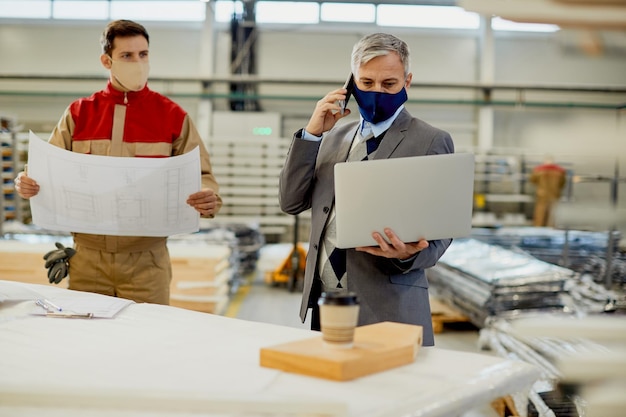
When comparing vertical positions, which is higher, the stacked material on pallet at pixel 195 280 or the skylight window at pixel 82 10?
the skylight window at pixel 82 10

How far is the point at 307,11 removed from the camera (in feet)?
45.3

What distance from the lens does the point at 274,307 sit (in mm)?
7207

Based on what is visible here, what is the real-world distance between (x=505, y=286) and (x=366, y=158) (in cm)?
375

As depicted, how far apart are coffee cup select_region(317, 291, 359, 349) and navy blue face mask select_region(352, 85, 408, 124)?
101 cm

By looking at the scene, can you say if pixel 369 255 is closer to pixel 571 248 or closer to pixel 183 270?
pixel 183 270

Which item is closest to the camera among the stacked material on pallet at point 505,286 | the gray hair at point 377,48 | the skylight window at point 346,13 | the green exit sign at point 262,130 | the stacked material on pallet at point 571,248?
the gray hair at point 377,48

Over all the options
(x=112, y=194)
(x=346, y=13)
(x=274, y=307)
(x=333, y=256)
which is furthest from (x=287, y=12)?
(x=333, y=256)

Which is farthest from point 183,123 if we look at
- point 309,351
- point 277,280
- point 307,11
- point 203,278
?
point 307,11

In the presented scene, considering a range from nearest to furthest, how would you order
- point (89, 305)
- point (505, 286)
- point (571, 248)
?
point (89, 305), point (505, 286), point (571, 248)

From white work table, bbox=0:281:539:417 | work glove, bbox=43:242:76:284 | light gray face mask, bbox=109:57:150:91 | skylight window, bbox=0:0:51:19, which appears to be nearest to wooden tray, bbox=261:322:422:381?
white work table, bbox=0:281:539:417

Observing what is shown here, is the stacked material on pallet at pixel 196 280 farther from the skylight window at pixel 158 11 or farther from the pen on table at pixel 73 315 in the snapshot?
the skylight window at pixel 158 11

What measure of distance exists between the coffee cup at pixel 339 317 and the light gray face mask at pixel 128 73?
1739 millimetres

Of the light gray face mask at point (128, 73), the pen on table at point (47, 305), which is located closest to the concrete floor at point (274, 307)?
the light gray face mask at point (128, 73)

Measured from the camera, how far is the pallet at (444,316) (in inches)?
247
